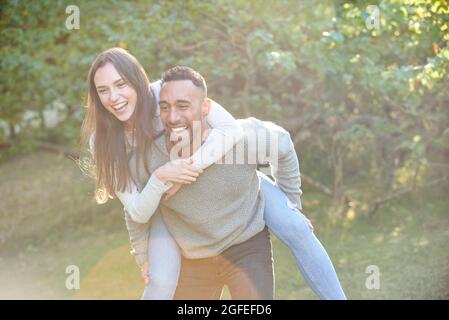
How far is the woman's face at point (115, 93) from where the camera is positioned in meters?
3.38

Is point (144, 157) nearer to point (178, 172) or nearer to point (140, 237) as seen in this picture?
point (178, 172)

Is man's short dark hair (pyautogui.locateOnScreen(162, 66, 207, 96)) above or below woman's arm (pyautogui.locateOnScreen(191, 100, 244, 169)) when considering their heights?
above

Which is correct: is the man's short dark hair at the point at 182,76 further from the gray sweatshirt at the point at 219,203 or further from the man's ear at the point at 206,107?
the gray sweatshirt at the point at 219,203

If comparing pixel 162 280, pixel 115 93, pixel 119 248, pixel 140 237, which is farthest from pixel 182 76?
pixel 119 248

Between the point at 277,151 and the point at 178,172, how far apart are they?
0.53 metres

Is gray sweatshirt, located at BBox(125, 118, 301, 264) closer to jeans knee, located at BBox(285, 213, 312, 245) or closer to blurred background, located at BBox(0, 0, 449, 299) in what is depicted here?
jeans knee, located at BBox(285, 213, 312, 245)

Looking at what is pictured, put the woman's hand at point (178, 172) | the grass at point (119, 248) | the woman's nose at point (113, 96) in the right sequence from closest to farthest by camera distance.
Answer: the woman's hand at point (178, 172) → the woman's nose at point (113, 96) → the grass at point (119, 248)

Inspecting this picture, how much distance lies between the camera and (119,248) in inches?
274

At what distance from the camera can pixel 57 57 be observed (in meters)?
7.13

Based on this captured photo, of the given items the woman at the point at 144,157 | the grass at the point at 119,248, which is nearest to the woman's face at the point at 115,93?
the woman at the point at 144,157

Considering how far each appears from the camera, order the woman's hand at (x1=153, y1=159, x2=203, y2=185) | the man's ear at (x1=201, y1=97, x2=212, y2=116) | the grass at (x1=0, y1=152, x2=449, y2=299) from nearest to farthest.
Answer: the woman's hand at (x1=153, y1=159, x2=203, y2=185), the man's ear at (x1=201, y1=97, x2=212, y2=116), the grass at (x1=0, y1=152, x2=449, y2=299)

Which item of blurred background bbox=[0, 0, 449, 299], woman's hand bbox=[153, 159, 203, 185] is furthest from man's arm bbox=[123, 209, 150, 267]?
blurred background bbox=[0, 0, 449, 299]

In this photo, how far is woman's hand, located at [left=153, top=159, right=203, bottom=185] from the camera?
326 centimetres

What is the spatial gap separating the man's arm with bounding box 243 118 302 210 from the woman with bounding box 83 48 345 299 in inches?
3.4
